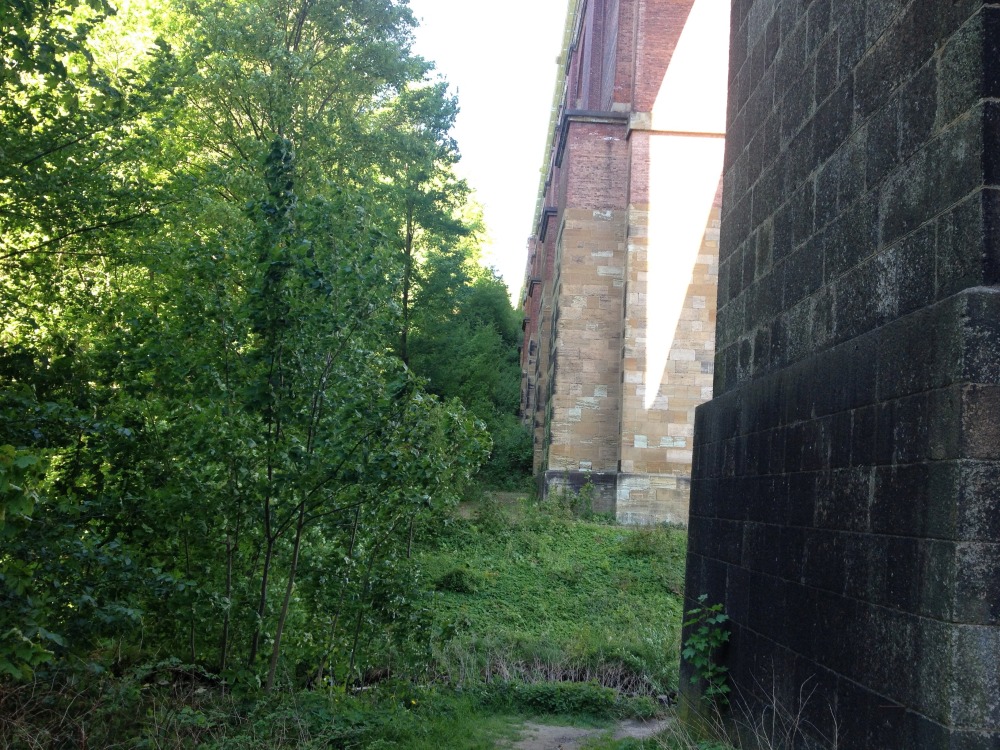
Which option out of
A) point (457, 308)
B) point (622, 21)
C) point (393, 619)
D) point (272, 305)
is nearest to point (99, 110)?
point (272, 305)

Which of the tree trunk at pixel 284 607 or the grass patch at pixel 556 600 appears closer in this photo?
the tree trunk at pixel 284 607

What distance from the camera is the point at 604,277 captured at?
80.6 ft

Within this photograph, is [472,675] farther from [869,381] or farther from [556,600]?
A: [869,381]

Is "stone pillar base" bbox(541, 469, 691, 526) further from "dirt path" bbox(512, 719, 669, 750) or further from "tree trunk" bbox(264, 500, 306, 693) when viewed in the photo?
"tree trunk" bbox(264, 500, 306, 693)

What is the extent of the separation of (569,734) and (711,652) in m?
2.92

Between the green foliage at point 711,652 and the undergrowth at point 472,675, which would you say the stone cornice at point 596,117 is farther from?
the green foliage at point 711,652

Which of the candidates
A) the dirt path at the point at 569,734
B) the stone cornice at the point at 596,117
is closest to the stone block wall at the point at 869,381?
the dirt path at the point at 569,734

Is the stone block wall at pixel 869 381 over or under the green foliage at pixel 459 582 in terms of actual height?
over

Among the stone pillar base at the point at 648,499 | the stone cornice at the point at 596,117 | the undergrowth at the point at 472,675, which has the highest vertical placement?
the stone cornice at the point at 596,117

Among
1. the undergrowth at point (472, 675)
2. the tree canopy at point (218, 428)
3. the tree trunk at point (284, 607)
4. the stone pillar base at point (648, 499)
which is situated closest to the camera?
the undergrowth at point (472, 675)

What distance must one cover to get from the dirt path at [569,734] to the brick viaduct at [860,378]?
143 cm

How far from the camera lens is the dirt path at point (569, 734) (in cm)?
820

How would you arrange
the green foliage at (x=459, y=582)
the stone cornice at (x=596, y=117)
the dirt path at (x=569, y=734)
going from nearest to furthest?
the dirt path at (x=569, y=734)
the green foliage at (x=459, y=582)
the stone cornice at (x=596, y=117)

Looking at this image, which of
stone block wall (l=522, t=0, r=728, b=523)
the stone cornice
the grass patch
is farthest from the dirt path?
the stone cornice
